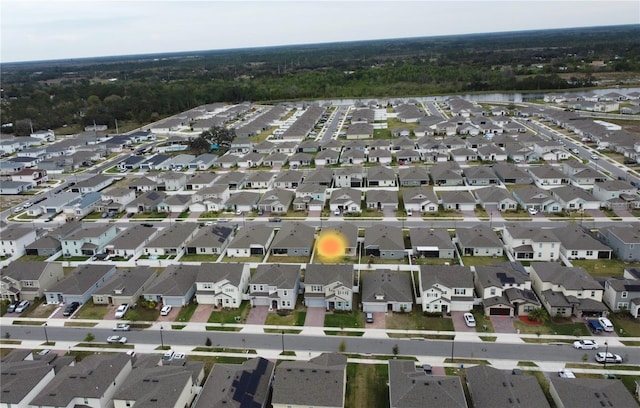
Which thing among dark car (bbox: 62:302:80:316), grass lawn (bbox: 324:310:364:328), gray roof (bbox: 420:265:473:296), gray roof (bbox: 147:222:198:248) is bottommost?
grass lawn (bbox: 324:310:364:328)

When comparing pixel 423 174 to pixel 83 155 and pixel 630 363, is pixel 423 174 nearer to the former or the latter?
pixel 630 363

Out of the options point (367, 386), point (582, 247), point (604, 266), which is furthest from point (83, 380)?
point (604, 266)

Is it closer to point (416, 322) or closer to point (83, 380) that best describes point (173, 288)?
point (83, 380)

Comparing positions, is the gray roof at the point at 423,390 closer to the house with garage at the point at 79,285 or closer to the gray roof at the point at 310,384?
the gray roof at the point at 310,384

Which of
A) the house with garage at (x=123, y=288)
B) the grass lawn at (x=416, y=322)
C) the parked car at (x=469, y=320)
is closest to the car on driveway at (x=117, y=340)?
the house with garage at (x=123, y=288)

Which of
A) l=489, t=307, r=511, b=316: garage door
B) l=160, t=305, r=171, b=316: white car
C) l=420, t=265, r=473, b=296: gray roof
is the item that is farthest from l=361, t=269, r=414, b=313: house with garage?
l=160, t=305, r=171, b=316: white car

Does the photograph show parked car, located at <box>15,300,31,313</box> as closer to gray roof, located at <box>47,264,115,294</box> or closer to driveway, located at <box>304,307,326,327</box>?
gray roof, located at <box>47,264,115,294</box>

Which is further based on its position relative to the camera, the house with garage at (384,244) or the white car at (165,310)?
the house with garage at (384,244)

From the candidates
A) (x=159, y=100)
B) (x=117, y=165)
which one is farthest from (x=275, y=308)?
(x=159, y=100)
